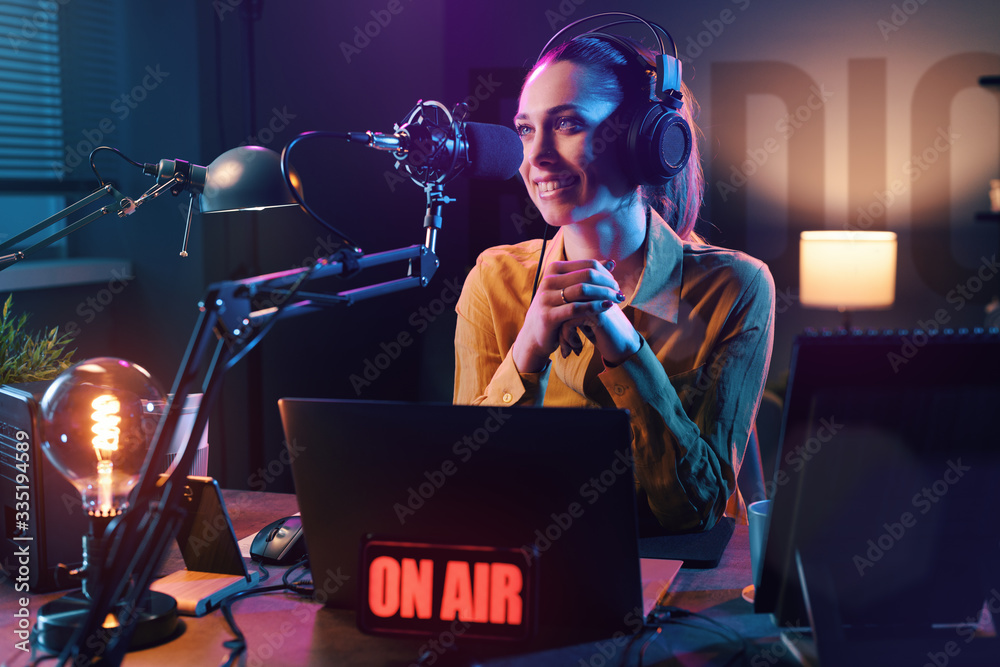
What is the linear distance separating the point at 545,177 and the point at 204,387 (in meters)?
1.28

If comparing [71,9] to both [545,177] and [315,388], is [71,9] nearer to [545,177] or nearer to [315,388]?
[315,388]

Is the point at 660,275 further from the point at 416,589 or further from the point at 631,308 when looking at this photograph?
the point at 416,589

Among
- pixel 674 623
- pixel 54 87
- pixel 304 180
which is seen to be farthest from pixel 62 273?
pixel 674 623

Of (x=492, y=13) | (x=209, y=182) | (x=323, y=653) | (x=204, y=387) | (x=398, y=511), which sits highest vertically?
(x=492, y=13)

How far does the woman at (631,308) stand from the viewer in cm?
155

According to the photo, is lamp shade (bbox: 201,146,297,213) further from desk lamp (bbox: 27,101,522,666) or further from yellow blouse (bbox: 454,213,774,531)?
yellow blouse (bbox: 454,213,774,531)

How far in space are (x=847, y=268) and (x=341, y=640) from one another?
3.07m

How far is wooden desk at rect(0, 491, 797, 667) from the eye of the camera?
92 centimetres

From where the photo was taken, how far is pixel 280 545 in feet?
4.04

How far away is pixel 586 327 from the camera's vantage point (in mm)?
1557

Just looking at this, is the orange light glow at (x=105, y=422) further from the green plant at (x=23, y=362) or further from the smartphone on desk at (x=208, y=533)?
the green plant at (x=23, y=362)

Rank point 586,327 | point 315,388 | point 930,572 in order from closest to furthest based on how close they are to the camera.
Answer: point 930,572
point 586,327
point 315,388

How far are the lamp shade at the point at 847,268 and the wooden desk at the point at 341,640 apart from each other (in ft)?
8.84

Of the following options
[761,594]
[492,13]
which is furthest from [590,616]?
[492,13]
